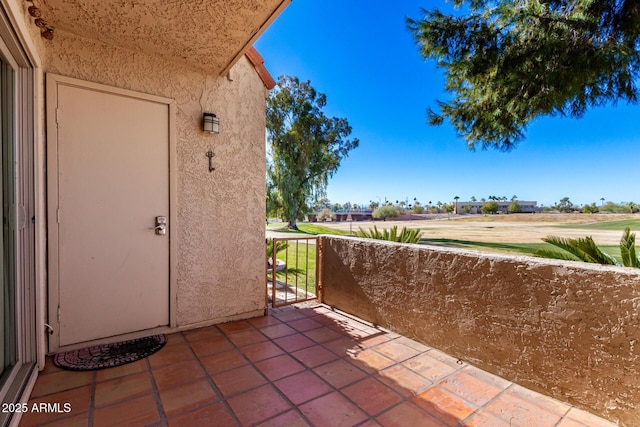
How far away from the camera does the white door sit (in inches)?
104

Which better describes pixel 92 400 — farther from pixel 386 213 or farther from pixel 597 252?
pixel 386 213

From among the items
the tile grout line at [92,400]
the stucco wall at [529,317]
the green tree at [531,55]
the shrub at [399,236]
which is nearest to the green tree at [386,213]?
the green tree at [531,55]

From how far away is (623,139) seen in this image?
19172 mm

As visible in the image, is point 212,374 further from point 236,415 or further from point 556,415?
point 556,415

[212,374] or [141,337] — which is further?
[141,337]

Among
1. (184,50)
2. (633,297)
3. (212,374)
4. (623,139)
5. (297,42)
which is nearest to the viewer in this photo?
(633,297)

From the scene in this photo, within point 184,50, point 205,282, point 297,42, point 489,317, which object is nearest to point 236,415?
point 205,282

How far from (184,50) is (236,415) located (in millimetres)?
3390

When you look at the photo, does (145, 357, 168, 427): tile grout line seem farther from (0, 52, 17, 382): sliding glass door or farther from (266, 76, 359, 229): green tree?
(266, 76, 359, 229): green tree

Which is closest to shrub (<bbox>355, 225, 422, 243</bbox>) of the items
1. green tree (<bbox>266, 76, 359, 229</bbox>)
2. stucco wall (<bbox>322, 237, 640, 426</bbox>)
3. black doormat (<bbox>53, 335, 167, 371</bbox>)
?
stucco wall (<bbox>322, 237, 640, 426</bbox>)

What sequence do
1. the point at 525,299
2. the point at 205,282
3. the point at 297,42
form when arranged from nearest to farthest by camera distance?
the point at 525,299, the point at 205,282, the point at 297,42

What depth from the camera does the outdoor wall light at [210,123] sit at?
322 cm

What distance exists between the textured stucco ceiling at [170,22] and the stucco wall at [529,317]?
8.96 feet

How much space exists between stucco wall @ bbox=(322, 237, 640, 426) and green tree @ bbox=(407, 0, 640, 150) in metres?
3.63
